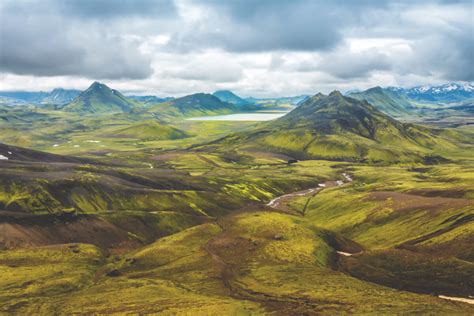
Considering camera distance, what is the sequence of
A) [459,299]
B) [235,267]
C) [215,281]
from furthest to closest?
[235,267] < [215,281] < [459,299]

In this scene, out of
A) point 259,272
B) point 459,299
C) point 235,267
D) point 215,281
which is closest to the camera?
point 459,299

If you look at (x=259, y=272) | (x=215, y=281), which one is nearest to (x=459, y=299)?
(x=259, y=272)

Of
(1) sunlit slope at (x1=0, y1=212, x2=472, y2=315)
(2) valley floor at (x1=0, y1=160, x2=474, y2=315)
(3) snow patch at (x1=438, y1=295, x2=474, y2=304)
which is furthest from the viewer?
(3) snow patch at (x1=438, y1=295, x2=474, y2=304)

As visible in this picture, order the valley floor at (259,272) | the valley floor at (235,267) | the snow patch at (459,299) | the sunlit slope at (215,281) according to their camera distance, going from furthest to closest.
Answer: the snow patch at (459,299) → the valley floor at (235,267) → the valley floor at (259,272) → the sunlit slope at (215,281)

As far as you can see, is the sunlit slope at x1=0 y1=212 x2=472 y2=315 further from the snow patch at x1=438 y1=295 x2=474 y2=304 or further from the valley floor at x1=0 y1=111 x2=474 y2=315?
the snow patch at x1=438 y1=295 x2=474 y2=304

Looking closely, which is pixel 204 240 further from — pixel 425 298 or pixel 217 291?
pixel 425 298

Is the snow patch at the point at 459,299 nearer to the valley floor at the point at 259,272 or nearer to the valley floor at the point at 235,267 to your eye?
the valley floor at the point at 235,267

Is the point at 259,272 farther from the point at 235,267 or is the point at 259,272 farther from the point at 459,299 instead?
the point at 459,299

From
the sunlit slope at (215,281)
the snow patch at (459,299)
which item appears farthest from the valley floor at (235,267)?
the snow patch at (459,299)

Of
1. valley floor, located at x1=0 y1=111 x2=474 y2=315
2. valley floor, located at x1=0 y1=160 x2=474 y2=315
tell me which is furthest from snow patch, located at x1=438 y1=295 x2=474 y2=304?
valley floor, located at x1=0 y1=160 x2=474 y2=315

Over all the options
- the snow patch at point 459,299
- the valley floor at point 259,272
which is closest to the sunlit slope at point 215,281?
the valley floor at point 259,272

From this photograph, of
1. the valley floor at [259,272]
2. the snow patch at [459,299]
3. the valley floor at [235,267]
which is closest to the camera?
the valley floor at [259,272]

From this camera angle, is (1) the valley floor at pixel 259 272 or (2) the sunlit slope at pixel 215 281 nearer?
(2) the sunlit slope at pixel 215 281
